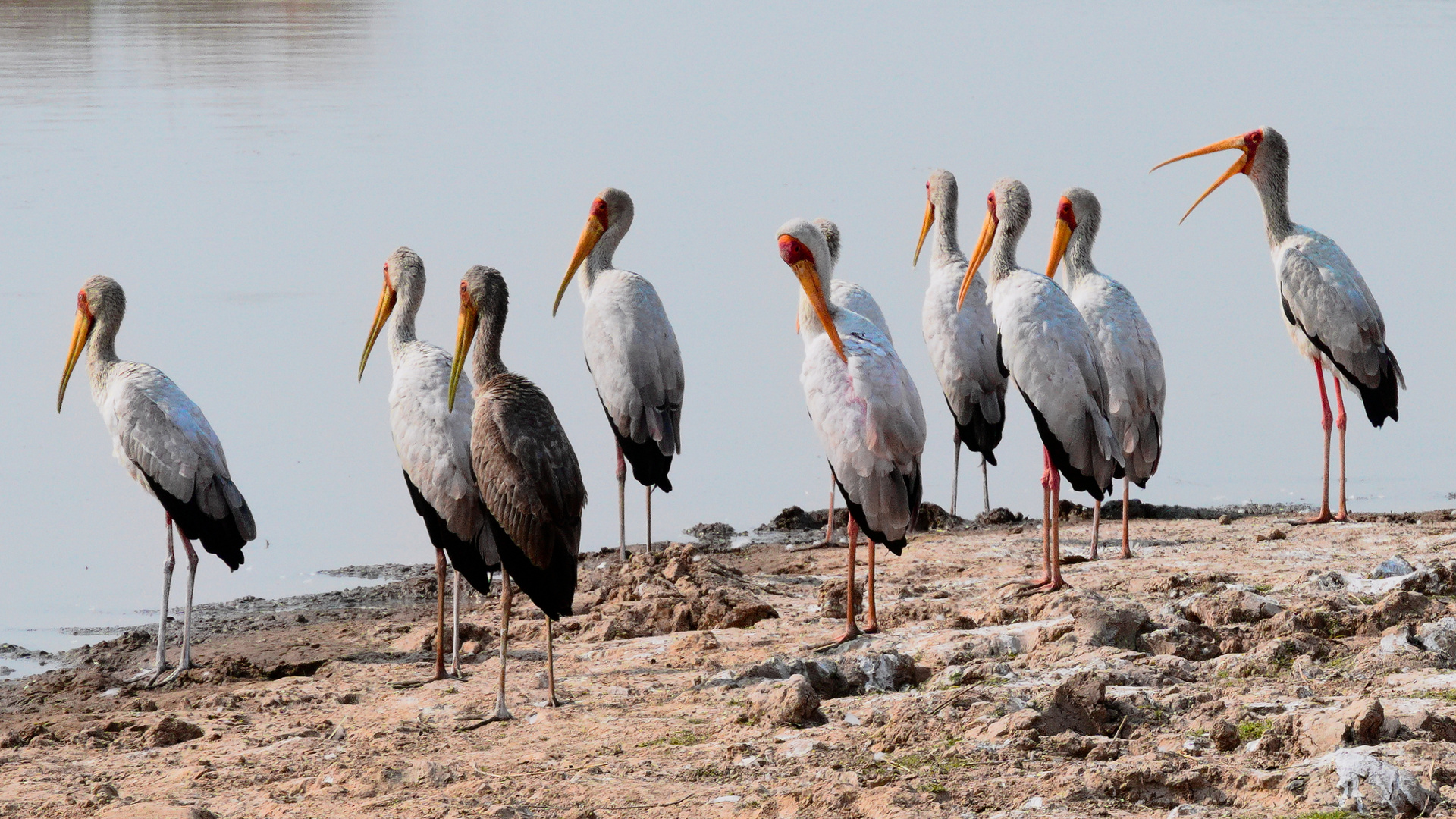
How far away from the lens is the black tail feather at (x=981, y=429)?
31.7 feet

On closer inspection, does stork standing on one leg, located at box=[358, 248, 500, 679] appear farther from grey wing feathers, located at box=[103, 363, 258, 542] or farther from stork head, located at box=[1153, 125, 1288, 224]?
stork head, located at box=[1153, 125, 1288, 224]

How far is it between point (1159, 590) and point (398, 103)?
20.0 m

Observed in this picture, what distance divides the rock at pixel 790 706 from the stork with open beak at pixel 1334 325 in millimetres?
4762

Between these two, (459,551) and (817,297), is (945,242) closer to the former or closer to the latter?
(817,297)

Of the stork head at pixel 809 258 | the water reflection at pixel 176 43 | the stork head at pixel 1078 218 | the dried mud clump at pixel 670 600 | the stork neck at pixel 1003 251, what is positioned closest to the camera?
the stork head at pixel 809 258

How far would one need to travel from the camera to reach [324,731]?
246 inches

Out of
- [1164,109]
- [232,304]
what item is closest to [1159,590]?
[232,304]

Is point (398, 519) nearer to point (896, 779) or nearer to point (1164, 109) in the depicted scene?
point (896, 779)

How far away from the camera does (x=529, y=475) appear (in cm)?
619

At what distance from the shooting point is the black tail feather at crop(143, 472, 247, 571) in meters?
7.75

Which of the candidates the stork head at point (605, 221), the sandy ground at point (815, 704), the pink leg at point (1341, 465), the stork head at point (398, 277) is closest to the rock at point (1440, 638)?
the sandy ground at point (815, 704)

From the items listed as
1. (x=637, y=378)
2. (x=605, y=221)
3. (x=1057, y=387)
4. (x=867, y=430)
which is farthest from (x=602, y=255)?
(x=867, y=430)

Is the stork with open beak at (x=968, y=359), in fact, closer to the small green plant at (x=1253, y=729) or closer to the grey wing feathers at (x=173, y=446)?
the grey wing feathers at (x=173, y=446)

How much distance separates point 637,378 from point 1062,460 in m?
2.34
